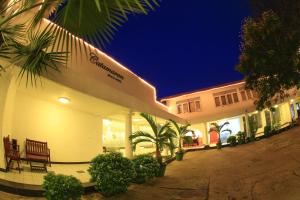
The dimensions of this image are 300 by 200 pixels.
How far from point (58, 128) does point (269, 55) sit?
9462mm

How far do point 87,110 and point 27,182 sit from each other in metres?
7.11

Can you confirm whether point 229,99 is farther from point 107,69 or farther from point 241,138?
point 107,69

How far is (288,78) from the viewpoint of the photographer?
8938 mm

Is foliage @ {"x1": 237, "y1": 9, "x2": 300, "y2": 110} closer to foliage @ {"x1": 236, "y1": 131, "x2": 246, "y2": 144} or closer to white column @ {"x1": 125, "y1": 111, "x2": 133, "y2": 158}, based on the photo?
white column @ {"x1": 125, "y1": 111, "x2": 133, "y2": 158}

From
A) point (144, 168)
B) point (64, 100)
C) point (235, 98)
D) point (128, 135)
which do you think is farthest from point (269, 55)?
point (235, 98)

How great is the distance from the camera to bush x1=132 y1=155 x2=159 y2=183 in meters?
10.6

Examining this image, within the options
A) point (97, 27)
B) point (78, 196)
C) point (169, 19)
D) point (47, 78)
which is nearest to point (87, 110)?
point (47, 78)

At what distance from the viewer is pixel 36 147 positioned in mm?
11617

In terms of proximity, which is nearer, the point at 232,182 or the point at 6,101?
the point at 6,101

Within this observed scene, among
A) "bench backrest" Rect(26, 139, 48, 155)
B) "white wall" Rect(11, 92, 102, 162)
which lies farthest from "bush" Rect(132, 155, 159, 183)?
"white wall" Rect(11, 92, 102, 162)

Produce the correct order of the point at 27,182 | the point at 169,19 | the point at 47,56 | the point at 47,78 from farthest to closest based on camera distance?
the point at 169,19
the point at 47,78
the point at 27,182
the point at 47,56

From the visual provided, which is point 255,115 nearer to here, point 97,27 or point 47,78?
point 47,78

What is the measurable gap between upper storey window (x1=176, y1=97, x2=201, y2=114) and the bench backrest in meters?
17.8

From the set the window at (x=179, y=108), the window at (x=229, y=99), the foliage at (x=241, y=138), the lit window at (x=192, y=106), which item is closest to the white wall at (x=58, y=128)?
the foliage at (x=241, y=138)
